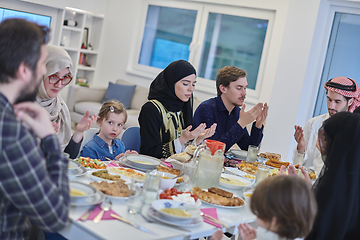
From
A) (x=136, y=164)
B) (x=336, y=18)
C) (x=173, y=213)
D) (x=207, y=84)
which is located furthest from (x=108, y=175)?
(x=207, y=84)

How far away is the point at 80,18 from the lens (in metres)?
6.29

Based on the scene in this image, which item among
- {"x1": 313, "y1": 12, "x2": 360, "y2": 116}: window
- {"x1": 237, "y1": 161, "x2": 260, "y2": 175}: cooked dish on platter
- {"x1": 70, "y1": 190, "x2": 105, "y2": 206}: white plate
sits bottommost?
{"x1": 70, "y1": 190, "x2": 105, "y2": 206}: white plate

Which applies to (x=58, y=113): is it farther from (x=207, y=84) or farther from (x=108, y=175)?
(x=207, y=84)

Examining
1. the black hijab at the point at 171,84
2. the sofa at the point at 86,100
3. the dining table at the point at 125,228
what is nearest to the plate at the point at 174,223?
the dining table at the point at 125,228

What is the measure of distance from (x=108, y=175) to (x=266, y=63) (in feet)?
12.1

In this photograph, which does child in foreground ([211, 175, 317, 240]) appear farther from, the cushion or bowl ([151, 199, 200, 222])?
the cushion

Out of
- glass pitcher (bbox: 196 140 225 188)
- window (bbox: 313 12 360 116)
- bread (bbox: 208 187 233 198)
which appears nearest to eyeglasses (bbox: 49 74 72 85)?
glass pitcher (bbox: 196 140 225 188)

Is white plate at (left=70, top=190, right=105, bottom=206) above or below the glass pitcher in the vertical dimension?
below

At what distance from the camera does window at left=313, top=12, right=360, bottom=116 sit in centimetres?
398

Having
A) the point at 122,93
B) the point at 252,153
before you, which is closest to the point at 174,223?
the point at 252,153

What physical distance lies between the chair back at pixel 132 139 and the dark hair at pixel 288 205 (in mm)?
1464

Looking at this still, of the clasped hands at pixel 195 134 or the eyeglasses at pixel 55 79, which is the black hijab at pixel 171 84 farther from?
the eyeglasses at pixel 55 79

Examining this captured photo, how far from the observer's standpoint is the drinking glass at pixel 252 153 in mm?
2482

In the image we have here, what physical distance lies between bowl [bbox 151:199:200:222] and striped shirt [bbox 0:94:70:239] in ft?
1.22
